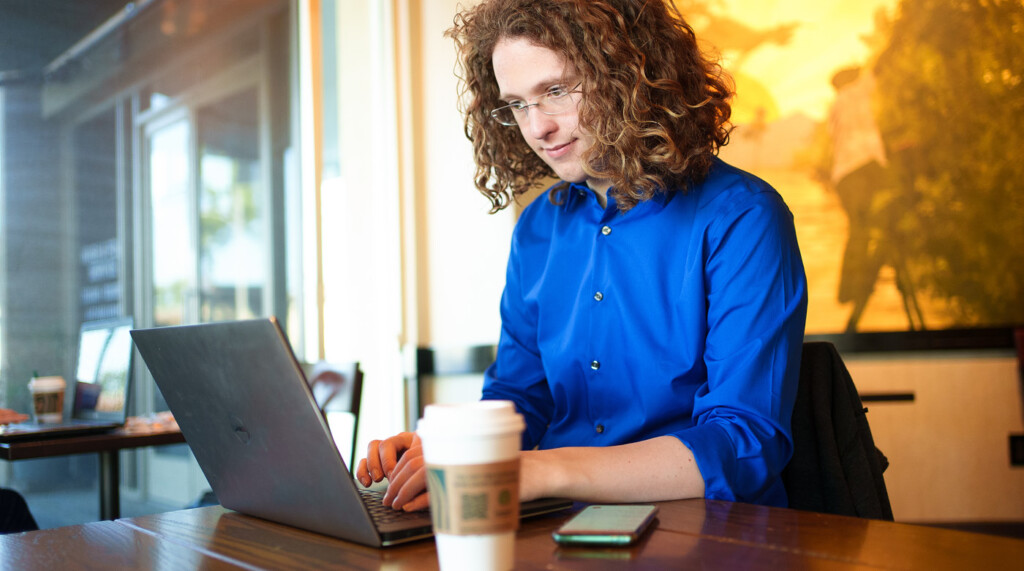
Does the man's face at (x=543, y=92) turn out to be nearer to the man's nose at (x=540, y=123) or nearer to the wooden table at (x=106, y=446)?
the man's nose at (x=540, y=123)

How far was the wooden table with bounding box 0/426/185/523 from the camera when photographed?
1834mm

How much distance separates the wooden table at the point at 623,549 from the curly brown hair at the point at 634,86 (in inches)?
23.2

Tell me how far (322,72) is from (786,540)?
316 centimetres

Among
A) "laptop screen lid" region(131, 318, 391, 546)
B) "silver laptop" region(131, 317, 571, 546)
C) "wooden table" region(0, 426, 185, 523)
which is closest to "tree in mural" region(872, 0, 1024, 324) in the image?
"wooden table" region(0, 426, 185, 523)

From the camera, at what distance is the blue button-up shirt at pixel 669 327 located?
3.51ft

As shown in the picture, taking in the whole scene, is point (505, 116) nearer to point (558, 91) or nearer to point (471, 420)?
point (558, 91)

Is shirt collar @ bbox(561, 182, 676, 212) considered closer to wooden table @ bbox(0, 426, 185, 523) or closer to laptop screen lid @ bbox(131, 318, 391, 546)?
laptop screen lid @ bbox(131, 318, 391, 546)

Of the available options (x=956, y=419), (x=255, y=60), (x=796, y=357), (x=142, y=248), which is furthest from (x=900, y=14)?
(x=142, y=248)

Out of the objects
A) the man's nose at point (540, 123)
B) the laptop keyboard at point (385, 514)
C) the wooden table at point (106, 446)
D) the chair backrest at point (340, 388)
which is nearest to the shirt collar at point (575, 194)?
the man's nose at point (540, 123)

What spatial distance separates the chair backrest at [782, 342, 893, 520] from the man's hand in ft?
1.79

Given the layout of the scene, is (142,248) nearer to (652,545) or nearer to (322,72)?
(322,72)

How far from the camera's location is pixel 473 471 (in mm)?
490

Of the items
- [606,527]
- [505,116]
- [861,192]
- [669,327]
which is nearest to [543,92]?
[505,116]

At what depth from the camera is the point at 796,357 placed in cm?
113
